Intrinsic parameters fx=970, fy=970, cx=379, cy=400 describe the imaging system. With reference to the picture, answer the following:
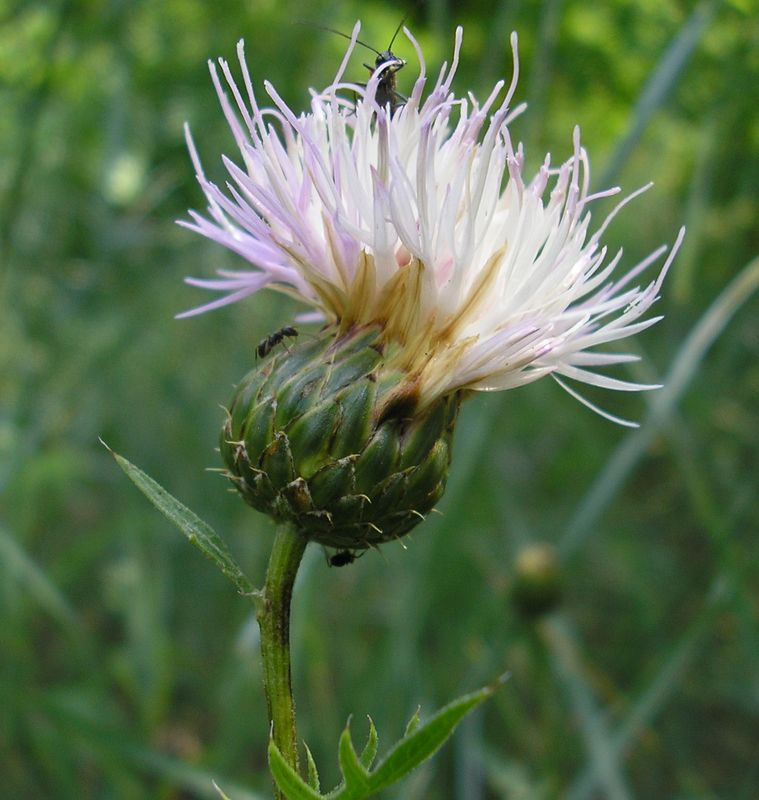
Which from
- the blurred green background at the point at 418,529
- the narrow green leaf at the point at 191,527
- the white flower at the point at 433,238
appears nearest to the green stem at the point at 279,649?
the narrow green leaf at the point at 191,527

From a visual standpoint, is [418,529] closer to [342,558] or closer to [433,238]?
[342,558]

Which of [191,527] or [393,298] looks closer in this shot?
[191,527]

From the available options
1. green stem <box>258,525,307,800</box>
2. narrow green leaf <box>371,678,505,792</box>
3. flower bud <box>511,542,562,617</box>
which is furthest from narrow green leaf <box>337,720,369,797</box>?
flower bud <box>511,542,562,617</box>

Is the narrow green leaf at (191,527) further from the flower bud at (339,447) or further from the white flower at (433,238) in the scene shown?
the white flower at (433,238)

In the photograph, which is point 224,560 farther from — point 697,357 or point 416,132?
point 697,357

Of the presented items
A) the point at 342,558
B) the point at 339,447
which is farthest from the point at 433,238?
the point at 342,558

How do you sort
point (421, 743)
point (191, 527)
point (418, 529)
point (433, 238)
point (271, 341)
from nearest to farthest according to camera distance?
point (421, 743) < point (191, 527) < point (433, 238) < point (271, 341) < point (418, 529)

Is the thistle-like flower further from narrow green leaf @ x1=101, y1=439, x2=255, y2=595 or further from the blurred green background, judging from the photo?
the blurred green background
